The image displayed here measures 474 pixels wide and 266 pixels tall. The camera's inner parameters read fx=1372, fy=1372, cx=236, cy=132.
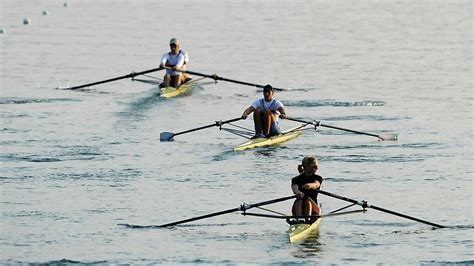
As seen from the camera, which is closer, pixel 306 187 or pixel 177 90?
pixel 306 187

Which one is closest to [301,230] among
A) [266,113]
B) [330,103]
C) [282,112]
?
[282,112]

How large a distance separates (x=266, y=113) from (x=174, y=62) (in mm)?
9627

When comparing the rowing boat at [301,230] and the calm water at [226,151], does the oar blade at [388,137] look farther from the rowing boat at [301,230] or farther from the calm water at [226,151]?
the rowing boat at [301,230]

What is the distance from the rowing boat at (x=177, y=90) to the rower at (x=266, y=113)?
30.1 feet

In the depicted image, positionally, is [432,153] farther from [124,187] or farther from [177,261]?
[177,261]

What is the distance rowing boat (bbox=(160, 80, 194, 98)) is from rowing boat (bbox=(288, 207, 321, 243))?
17397 millimetres

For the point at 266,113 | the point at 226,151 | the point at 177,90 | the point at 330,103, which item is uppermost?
the point at 177,90

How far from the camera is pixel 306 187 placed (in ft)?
66.5

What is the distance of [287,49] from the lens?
54.3 meters

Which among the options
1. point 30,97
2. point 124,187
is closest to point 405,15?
point 30,97

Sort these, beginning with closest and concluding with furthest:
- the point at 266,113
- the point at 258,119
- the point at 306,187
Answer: the point at 306,187 < the point at 266,113 < the point at 258,119

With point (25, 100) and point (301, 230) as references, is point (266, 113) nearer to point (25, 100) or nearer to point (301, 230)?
point (301, 230)

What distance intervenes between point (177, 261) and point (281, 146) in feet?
33.6

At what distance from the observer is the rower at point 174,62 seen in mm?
37406
